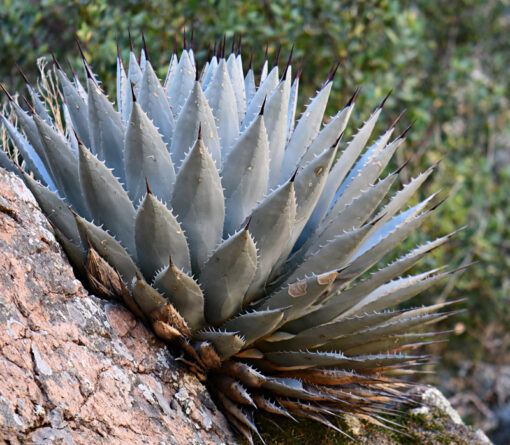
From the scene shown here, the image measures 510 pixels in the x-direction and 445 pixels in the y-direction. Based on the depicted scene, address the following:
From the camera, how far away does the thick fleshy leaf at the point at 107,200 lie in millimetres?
1990

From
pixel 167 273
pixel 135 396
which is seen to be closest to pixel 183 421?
pixel 135 396

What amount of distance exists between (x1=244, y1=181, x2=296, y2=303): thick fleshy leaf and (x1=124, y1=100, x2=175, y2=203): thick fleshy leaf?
12.3 inches

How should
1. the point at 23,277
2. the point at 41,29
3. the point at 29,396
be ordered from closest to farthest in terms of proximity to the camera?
the point at 29,396 → the point at 23,277 → the point at 41,29

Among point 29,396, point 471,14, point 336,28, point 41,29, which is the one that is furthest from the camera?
point 471,14

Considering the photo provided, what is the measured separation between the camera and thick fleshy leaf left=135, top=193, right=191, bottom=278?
190 centimetres

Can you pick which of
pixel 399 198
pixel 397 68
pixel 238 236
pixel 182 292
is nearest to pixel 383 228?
pixel 399 198

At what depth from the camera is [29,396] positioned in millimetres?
1655

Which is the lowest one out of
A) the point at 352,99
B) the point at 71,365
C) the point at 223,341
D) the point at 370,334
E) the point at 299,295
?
the point at 71,365

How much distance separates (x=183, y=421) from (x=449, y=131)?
575cm

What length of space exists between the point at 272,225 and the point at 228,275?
211 millimetres

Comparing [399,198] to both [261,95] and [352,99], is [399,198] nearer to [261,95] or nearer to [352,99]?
[352,99]

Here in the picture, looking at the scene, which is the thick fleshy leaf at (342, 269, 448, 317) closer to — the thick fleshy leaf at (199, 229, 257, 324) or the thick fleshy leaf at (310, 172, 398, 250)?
the thick fleshy leaf at (310, 172, 398, 250)

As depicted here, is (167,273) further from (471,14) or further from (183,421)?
(471,14)

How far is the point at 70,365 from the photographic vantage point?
1797 mm
